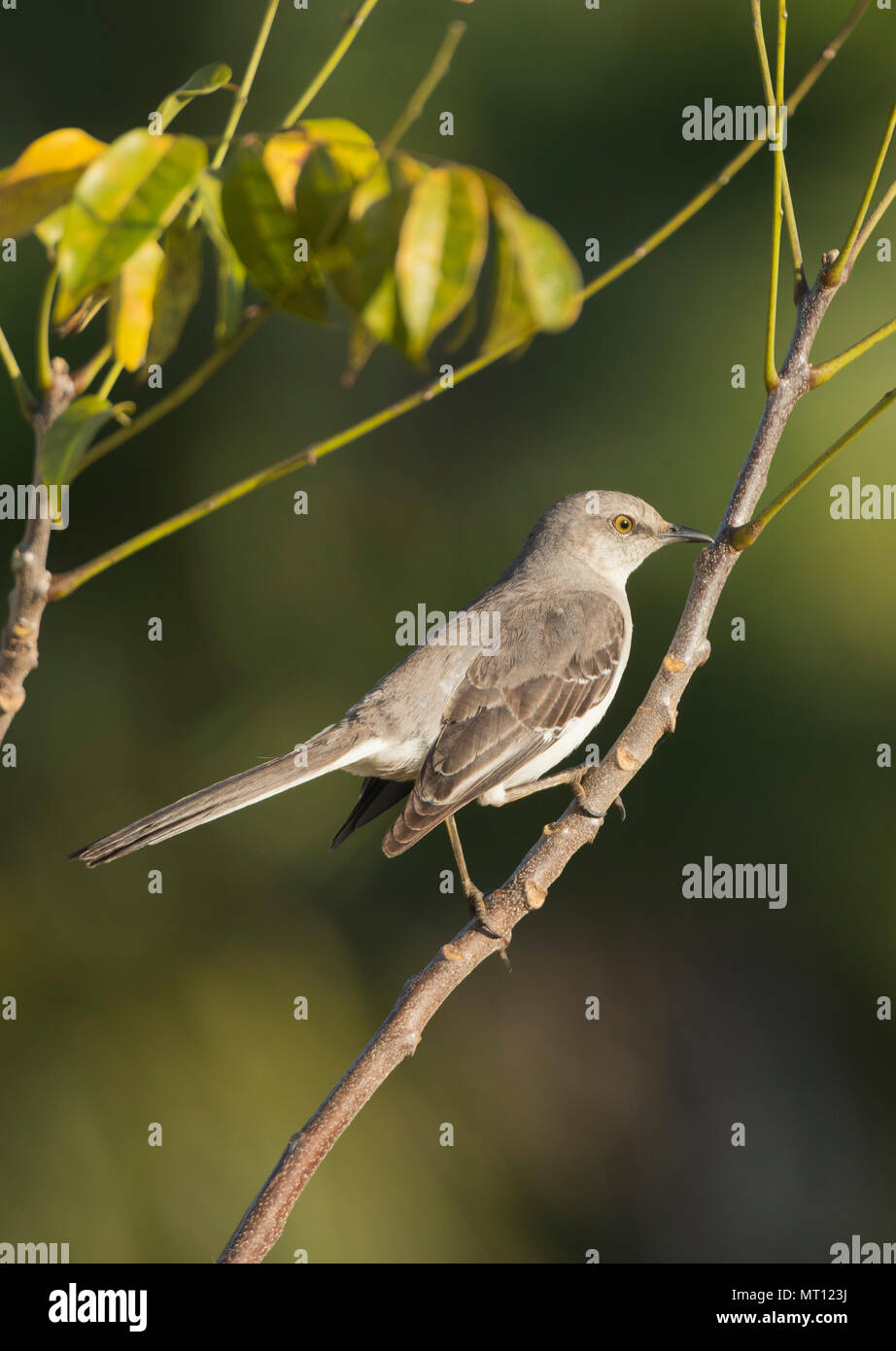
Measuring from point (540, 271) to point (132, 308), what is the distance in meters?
0.47

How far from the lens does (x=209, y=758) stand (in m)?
6.29

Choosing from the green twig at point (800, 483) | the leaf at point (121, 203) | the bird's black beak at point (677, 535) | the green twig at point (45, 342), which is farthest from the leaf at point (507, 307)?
the bird's black beak at point (677, 535)

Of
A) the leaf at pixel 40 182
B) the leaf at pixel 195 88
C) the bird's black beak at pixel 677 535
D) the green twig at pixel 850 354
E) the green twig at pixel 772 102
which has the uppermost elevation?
the bird's black beak at pixel 677 535

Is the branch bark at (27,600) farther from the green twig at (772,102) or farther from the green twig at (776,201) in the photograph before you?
the green twig at (772,102)

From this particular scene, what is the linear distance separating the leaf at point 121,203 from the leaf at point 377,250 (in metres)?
0.19

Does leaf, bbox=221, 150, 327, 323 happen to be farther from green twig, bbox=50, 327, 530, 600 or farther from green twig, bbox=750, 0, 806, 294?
green twig, bbox=750, 0, 806, 294

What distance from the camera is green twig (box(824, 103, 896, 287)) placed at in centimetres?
198

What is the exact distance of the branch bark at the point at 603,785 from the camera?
2.17m

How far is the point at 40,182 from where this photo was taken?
1520 mm

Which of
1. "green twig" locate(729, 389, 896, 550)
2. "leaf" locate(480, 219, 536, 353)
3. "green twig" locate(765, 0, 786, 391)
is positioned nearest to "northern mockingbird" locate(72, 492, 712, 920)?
"green twig" locate(729, 389, 896, 550)

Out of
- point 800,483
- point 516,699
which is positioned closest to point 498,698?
point 516,699

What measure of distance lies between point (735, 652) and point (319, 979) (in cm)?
246

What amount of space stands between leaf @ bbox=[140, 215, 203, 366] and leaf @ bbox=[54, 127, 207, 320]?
0.15 m

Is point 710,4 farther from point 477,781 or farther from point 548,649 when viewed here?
point 477,781
